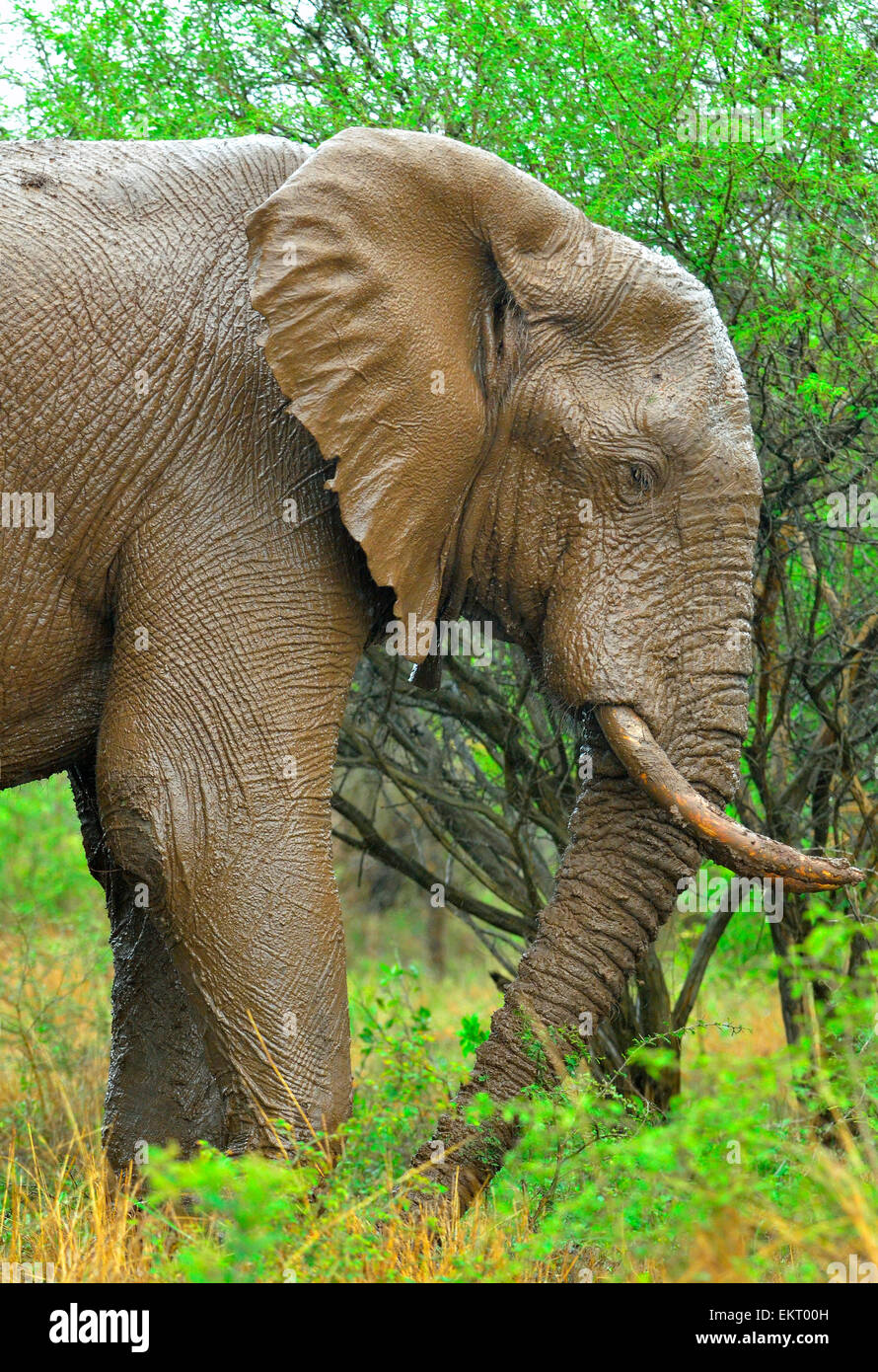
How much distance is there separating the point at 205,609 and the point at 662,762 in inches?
58.4

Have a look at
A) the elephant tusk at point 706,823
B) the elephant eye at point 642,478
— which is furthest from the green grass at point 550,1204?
the elephant eye at point 642,478

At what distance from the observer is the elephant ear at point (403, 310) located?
4.68 metres

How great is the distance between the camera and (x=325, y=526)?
4.88 m

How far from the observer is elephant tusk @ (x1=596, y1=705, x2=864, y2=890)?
4.69m

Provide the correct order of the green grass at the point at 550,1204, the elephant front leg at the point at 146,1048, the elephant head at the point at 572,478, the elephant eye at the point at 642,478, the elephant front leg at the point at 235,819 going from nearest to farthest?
A: the green grass at the point at 550,1204
the elephant front leg at the point at 235,819
the elephant head at the point at 572,478
the elephant eye at the point at 642,478
the elephant front leg at the point at 146,1048

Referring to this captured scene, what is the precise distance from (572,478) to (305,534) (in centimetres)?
90

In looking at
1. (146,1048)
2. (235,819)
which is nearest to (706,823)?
(235,819)

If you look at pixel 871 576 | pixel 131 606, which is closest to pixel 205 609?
pixel 131 606

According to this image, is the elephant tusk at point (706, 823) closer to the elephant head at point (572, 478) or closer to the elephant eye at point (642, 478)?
the elephant head at point (572, 478)

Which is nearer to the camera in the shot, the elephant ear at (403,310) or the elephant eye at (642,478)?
the elephant ear at (403,310)

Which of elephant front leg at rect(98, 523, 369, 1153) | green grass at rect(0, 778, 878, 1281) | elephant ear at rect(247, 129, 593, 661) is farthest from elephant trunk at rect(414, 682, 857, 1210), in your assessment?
elephant ear at rect(247, 129, 593, 661)

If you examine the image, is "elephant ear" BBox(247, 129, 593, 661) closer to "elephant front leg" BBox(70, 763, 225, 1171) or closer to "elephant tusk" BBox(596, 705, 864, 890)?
"elephant tusk" BBox(596, 705, 864, 890)

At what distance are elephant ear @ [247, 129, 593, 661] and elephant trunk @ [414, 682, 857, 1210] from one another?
0.89m
